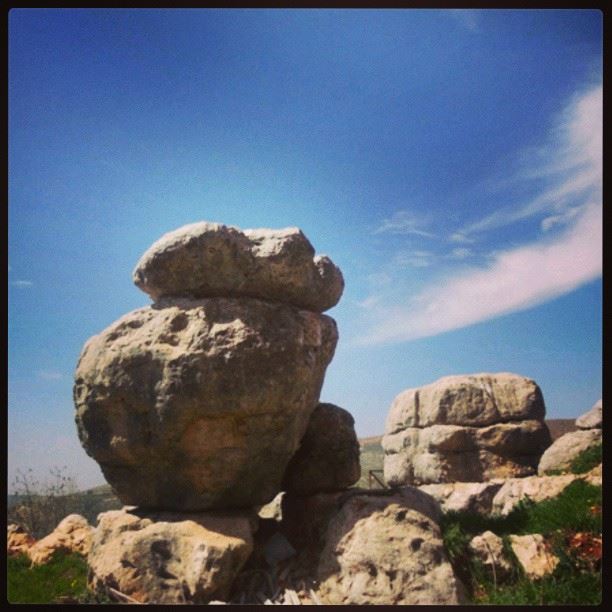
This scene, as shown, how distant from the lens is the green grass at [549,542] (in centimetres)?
597

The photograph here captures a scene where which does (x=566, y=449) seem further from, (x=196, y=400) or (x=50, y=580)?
(x=50, y=580)

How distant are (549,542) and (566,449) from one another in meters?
6.20

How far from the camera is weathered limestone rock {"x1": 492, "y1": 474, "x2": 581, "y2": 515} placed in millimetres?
9586

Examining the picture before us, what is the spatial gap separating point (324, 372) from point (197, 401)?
200 centimetres

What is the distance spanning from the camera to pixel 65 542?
28.6 ft

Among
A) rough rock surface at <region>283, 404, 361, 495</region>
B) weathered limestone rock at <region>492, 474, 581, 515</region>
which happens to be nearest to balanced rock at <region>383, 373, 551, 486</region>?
weathered limestone rock at <region>492, 474, 581, 515</region>

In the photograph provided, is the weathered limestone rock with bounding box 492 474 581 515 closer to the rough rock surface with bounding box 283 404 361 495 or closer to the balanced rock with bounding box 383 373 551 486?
the balanced rock with bounding box 383 373 551 486

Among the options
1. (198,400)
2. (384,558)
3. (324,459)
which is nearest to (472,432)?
(324,459)

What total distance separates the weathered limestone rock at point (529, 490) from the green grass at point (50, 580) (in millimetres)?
6440
